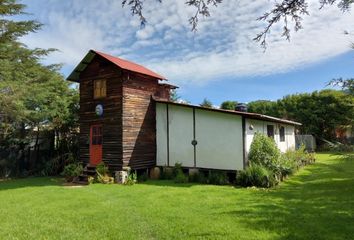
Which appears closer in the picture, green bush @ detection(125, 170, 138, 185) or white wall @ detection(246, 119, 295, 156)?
green bush @ detection(125, 170, 138, 185)

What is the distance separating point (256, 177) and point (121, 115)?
6695 millimetres

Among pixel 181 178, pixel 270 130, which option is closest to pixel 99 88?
pixel 181 178

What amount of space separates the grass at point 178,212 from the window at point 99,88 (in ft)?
16.8

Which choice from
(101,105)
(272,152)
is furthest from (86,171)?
(272,152)

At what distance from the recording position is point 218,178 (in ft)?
46.4

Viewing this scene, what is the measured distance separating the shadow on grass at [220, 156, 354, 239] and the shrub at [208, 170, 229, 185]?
7.94 ft

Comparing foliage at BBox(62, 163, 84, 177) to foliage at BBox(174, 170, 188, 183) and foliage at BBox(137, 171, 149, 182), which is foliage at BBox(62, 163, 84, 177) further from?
foliage at BBox(174, 170, 188, 183)

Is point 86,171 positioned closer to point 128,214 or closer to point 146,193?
point 146,193

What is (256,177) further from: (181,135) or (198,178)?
(181,135)

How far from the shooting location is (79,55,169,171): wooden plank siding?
15195mm

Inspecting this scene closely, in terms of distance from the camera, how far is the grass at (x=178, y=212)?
6.88 metres

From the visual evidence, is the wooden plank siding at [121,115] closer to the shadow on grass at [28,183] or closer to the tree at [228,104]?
the shadow on grass at [28,183]

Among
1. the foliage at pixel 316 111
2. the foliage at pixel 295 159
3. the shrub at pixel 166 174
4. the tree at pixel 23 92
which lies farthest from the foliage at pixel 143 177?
the foliage at pixel 316 111

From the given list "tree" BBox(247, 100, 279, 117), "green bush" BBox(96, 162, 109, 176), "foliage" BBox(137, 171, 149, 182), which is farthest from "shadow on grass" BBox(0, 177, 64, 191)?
"tree" BBox(247, 100, 279, 117)
